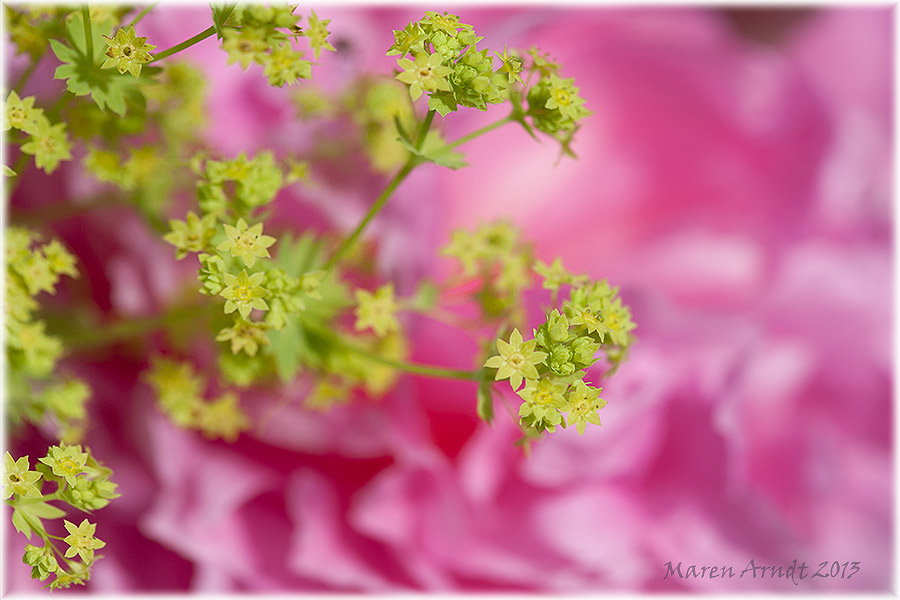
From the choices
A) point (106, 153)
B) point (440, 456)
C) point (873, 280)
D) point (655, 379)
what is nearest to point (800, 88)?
point (873, 280)

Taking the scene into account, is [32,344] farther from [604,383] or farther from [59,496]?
[604,383]

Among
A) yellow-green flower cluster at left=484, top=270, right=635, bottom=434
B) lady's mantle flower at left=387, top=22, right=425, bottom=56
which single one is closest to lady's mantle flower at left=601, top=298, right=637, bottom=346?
yellow-green flower cluster at left=484, top=270, right=635, bottom=434

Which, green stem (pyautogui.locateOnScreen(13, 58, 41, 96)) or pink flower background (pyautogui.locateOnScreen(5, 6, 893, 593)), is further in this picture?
pink flower background (pyautogui.locateOnScreen(5, 6, 893, 593))

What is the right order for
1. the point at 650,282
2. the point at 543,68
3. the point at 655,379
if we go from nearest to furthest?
the point at 543,68 < the point at 655,379 < the point at 650,282

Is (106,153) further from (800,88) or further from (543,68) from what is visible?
(800,88)

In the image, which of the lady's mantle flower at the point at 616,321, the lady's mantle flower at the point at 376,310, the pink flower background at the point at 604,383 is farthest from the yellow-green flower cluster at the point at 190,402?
the lady's mantle flower at the point at 616,321

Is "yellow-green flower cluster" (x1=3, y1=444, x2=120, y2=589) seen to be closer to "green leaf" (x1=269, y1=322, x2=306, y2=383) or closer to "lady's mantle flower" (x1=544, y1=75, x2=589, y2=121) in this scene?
"green leaf" (x1=269, y1=322, x2=306, y2=383)
